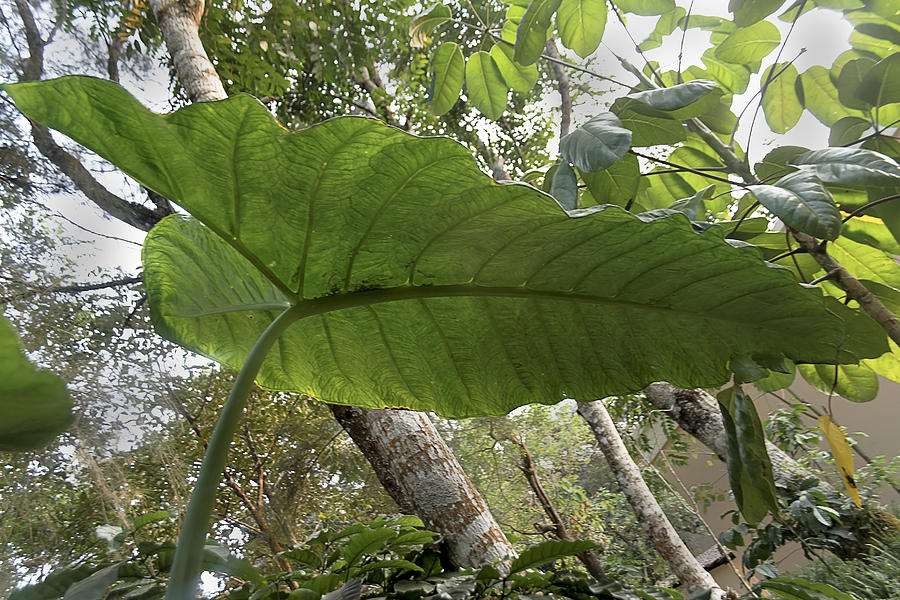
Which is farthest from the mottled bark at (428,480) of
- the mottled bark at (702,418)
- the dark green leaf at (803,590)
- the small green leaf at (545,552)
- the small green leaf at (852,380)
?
the mottled bark at (702,418)

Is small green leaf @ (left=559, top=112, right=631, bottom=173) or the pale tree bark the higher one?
small green leaf @ (left=559, top=112, right=631, bottom=173)

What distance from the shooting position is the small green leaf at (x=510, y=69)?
991 mm

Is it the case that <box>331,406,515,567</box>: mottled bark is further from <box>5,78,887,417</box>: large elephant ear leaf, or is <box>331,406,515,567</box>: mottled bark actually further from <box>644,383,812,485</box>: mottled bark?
<box>644,383,812,485</box>: mottled bark

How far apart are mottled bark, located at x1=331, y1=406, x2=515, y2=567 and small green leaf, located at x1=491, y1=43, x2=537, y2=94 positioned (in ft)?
2.05

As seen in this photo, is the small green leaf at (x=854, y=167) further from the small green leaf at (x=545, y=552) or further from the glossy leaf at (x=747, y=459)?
the small green leaf at (x=545, y=552)

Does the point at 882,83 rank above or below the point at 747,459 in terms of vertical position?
above

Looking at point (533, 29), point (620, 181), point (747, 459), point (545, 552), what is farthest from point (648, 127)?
point (545, 552)

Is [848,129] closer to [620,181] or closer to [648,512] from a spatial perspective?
[620,181]

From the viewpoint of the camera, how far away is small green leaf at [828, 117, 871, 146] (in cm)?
72

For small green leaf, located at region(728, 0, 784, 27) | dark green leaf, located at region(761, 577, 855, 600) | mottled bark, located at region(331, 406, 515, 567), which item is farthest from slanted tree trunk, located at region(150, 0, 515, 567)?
small green leaf, located at region(728, 0, 784, 27)

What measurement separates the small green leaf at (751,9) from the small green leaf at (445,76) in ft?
1.42

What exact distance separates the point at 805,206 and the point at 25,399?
480mm

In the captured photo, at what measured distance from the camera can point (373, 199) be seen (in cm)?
40

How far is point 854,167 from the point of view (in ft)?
1.57
